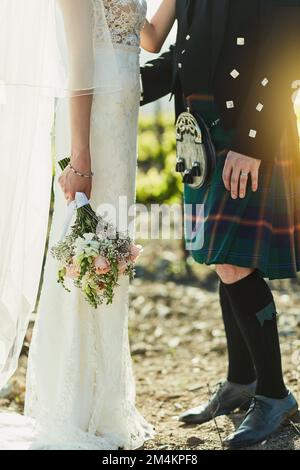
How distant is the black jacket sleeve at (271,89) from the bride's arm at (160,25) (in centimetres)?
57

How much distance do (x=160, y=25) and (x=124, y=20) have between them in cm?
48

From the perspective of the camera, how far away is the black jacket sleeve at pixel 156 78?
345cm

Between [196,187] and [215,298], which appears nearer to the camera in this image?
[196,187]

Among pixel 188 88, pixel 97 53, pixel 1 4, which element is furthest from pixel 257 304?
pixel 1 4

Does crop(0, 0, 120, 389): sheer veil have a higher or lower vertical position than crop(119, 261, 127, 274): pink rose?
higher

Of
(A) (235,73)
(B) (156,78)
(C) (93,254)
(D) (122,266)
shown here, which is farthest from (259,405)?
(B) (156,78)

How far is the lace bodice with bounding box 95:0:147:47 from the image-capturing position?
2.99 metres

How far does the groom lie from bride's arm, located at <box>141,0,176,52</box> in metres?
0.15

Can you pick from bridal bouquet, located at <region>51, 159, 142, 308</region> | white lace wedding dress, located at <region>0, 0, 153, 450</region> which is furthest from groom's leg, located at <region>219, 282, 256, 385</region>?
bridal bouquet, located at <region>51, 159, 142, 308</region>

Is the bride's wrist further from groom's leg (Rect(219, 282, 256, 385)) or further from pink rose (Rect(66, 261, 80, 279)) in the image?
groom's leg (Rect(219, 282, 256, 385))

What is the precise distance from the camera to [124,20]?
9.91 ft
